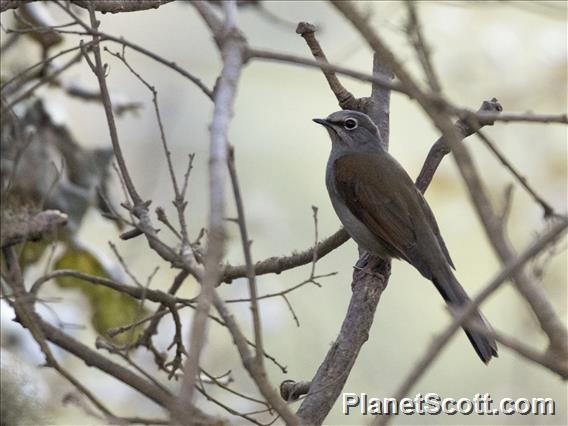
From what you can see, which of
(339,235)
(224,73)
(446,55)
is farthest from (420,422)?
(224,73)

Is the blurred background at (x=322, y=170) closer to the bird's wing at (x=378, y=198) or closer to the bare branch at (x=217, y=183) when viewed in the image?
the bird's wing at (x=378, y=198)

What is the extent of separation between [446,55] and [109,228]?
3458 millimetres

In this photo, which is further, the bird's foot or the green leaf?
the green leaf

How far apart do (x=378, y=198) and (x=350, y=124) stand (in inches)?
19.5

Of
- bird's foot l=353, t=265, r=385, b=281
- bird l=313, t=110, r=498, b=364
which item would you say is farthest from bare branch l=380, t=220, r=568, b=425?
bird l=313, t=110, r=498, b=364

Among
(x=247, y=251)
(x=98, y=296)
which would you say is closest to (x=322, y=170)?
(x=98, y=296)

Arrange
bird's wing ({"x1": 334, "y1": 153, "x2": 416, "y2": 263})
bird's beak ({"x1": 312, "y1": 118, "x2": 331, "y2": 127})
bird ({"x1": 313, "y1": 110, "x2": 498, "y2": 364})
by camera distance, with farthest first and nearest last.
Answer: bird's beak ({"x1": 312, "y1": 118, "x2": 331, "y2": 127})
bird's wing ({"x1": 334, "y1": 153, "x2": 416, "y2": 263})
bird ({"x1": 313, "y1": 110, "x2": 498, "y2": 364})

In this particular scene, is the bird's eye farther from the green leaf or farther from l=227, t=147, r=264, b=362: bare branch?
l=227, t=147, r=264, b=362: bare branch

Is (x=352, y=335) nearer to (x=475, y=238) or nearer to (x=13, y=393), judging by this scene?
(x=13, y=393)

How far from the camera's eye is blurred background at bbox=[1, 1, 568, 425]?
Result: 7.70 meters

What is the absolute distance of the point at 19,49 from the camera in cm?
608

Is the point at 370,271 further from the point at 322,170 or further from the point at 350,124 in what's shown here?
the point at 322,170

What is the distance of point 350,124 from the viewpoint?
5.80m

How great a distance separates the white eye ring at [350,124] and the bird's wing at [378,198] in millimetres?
188
